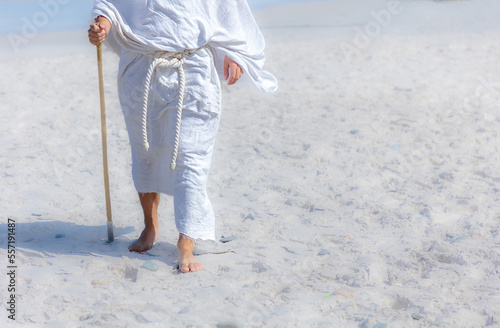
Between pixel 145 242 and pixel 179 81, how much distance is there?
96 cm

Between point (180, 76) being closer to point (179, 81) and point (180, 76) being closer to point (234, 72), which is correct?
point (179, 81)

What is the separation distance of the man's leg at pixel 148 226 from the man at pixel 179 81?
10cm

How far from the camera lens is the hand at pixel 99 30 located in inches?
106

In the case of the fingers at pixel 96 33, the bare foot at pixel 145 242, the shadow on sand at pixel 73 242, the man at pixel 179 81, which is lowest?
the shadow on sand at pixel 73 242

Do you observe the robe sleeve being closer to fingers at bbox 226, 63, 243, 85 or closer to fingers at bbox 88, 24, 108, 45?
fingers at bbox 226, 63, 243, 85

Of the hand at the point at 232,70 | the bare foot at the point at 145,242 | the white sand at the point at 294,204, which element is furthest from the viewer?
the bare foot at the point at 145,242

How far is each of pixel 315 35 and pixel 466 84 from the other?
384 centimetres

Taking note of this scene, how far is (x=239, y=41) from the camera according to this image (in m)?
3.09

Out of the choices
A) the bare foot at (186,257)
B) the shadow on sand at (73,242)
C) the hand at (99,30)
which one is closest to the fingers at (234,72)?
the hand at (99,30)

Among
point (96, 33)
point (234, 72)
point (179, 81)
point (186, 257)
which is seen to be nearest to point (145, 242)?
point (186, 257)

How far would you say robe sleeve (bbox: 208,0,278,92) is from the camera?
3.03 metres

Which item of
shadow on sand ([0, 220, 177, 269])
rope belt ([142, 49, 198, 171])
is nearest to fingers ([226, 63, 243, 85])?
rope belt ([142, 49, 198, 171])

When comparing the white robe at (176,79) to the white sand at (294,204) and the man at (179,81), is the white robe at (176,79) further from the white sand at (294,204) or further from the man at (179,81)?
the white sand at (294,204)

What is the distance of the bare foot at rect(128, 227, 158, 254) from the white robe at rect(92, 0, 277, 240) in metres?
0.26
